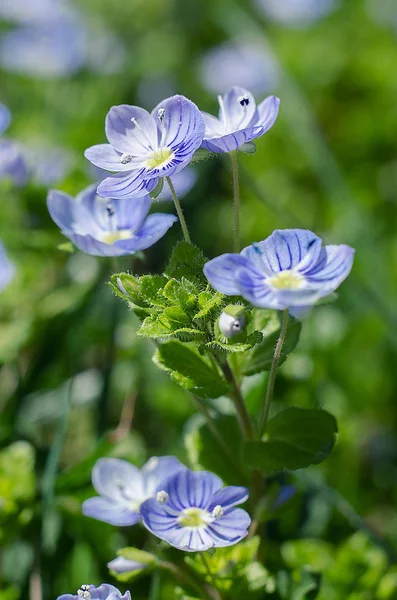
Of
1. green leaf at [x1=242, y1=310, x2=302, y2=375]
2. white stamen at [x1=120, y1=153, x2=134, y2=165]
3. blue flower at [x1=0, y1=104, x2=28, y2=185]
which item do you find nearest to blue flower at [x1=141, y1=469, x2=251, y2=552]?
green leaf at [x1=242, y1=310, x2=302, y2=375]

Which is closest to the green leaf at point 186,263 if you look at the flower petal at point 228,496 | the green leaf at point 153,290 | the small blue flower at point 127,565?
the green leaf at point 153,290

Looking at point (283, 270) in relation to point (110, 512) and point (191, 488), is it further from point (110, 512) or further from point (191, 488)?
point (110, 512)

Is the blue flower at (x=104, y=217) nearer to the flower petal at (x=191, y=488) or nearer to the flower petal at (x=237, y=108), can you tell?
the flower petal at (x=237, y=108)

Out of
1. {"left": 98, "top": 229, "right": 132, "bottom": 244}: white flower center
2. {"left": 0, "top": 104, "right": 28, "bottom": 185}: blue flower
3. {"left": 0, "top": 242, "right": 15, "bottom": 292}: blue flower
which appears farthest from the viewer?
{"left": 0, "top": 242, "right": 15, "bottom": 292}: blue flower

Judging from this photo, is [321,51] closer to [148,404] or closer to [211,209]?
[211,209]

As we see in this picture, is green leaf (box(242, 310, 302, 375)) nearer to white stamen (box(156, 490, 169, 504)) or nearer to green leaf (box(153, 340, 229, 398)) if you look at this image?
green leaf (box(153, 340, 229, 398))

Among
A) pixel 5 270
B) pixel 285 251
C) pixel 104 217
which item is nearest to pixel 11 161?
pixel 5 270
